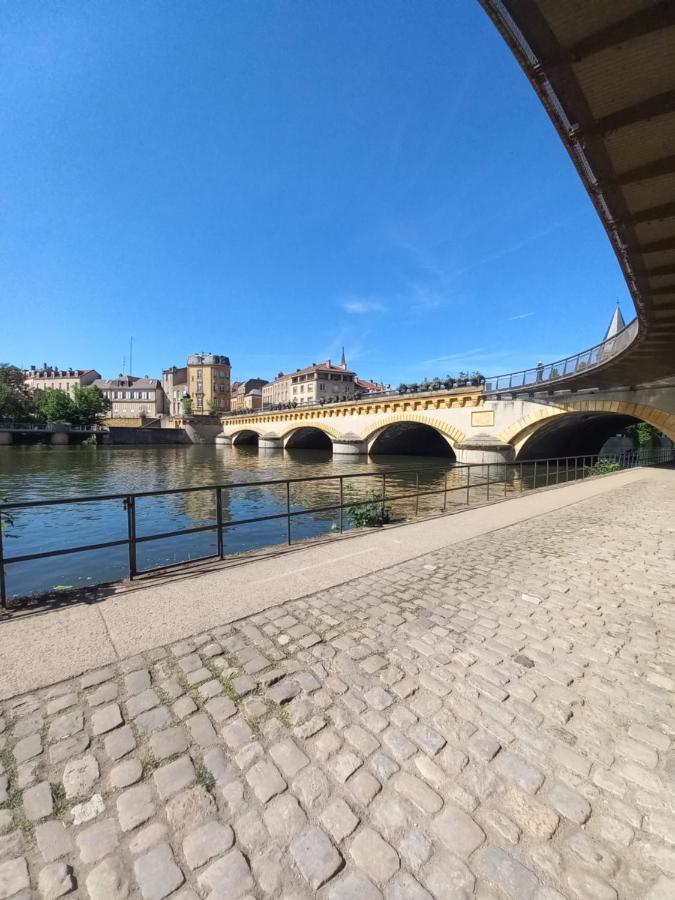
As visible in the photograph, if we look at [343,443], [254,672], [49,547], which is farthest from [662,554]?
[343,443]

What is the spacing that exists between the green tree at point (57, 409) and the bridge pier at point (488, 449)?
6568cm

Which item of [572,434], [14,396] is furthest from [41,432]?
[572,434]

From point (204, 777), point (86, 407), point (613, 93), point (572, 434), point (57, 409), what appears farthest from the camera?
point (86, 407)

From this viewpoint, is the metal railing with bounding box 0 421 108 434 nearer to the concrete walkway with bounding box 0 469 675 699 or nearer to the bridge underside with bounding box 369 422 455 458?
the bridge underside with bounding box 369 422 455 458

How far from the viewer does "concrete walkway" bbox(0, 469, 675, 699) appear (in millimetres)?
2912

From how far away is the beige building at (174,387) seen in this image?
9246cm

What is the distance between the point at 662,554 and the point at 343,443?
30.9 meters

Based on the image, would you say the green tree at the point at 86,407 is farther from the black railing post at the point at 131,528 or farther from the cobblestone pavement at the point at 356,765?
the cobblestone pavement at the point at 356,765

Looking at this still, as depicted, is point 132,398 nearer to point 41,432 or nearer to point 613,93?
point 41,432

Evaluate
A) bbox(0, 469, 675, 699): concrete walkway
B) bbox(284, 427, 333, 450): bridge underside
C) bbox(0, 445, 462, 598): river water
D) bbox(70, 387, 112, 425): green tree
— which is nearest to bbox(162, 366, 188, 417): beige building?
bbox(70, 387, 112, 425): green tree

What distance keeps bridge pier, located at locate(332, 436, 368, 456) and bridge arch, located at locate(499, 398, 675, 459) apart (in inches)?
539

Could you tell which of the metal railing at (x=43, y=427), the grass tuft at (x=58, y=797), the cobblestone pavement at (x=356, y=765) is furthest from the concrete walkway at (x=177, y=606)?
the metal railing at (x=43, y=427)

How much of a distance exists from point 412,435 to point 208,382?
61.9 m

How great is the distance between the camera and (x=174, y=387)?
93.8 metres
